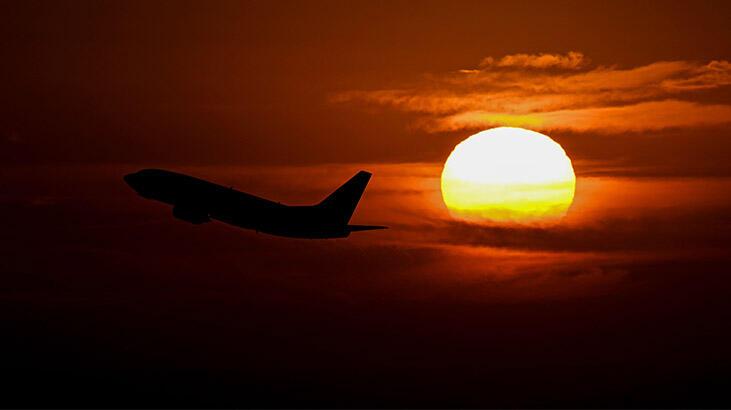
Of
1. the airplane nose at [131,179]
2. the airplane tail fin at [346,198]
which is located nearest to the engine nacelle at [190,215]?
the airplane nose at [131,179]

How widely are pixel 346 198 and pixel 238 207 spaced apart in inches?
901

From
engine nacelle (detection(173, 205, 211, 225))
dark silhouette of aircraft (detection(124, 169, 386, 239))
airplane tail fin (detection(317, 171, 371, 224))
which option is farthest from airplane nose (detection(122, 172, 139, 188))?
airplane tail fin (detection(317, 171, 371, 224))

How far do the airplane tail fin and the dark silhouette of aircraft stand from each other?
3211mm

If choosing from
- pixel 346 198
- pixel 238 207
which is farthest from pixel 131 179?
pixel 346 198

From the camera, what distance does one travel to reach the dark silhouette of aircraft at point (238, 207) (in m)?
148

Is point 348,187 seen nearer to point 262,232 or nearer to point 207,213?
point 262,232

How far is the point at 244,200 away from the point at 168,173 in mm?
15660

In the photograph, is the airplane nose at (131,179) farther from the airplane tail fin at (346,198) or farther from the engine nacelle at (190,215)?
the airplane tail fin at (346,198)

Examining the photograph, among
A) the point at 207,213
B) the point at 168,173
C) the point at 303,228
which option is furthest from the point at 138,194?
the point at 303,228

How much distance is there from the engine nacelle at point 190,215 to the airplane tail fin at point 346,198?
1102 inches

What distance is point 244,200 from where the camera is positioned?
151000 mm

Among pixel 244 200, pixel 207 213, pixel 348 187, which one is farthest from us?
pixel 348 187

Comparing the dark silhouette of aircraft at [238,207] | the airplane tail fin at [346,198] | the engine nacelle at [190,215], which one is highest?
the airplane tail fin at [346,198]

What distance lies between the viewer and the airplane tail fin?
528 ft
